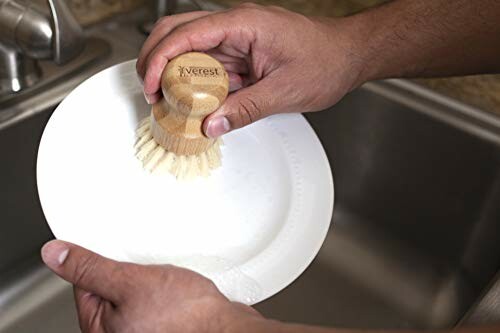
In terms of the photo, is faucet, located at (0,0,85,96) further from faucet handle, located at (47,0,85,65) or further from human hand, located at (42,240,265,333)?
human hand, located at (42,240,265,333)

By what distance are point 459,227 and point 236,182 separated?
15.6 inches

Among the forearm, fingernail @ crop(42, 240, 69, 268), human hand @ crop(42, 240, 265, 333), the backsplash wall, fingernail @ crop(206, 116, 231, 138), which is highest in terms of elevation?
the forearm

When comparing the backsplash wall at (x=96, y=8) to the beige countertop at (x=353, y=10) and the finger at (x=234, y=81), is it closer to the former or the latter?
the beige countertop at (x=353, y=10)

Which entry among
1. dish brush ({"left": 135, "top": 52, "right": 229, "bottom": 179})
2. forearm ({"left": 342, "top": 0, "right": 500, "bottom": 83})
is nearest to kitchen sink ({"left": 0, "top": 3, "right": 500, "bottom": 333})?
forearm ({"left": 342, "top": 0, "right": 500, "bottom": 83})

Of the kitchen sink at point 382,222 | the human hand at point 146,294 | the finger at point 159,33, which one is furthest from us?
the kitchen sink at point 382,222

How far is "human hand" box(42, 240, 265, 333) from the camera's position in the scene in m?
0.44

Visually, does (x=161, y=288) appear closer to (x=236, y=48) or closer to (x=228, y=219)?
(x=228, y=219)

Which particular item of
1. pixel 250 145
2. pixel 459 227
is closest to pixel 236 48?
pixel 250 145

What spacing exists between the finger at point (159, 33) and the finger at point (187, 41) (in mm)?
16

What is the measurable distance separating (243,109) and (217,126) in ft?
0.11

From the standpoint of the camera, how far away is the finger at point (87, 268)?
17.5 inches

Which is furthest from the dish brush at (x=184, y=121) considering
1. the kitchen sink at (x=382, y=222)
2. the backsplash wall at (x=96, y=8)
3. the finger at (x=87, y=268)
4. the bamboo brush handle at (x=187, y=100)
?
the backsplash wall at (x=96, y=8)

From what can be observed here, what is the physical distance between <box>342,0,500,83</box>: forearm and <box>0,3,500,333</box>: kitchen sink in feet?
0.39

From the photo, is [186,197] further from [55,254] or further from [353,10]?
[353,10]
